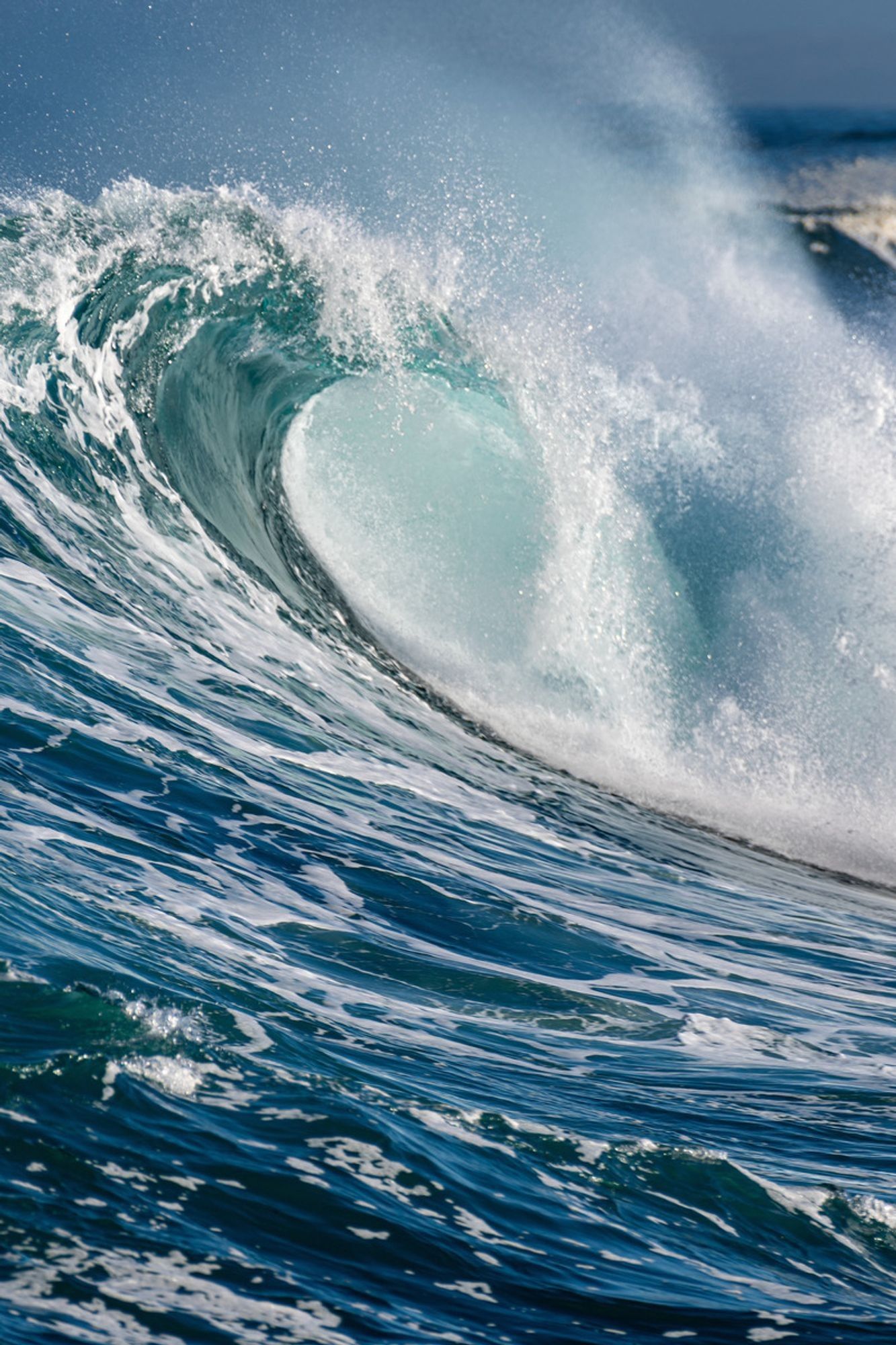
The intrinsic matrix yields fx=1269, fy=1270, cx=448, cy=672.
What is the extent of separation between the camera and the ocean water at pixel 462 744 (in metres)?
3.04

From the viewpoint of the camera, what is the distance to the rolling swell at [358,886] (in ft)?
9.66

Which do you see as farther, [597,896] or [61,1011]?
[597,896]

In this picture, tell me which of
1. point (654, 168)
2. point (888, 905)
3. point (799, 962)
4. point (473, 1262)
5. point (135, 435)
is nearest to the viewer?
point (473, 1262)

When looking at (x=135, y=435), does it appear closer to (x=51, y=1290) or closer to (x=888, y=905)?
(x=888, y=905)

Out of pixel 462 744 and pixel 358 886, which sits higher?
pixel 462 744

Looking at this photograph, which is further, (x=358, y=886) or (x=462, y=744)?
(x=462, y=744)

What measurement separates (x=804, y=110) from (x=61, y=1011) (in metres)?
9.90

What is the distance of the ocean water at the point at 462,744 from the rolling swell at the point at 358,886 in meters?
0.02

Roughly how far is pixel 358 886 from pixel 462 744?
3.02 meters

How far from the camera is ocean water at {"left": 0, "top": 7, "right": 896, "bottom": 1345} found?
9.98ft

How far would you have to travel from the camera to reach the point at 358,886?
18.2 feet

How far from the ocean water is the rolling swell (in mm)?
21

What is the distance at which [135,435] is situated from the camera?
32.4ft

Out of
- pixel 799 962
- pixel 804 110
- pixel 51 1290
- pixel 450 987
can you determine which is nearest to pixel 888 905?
pixel 799 962
